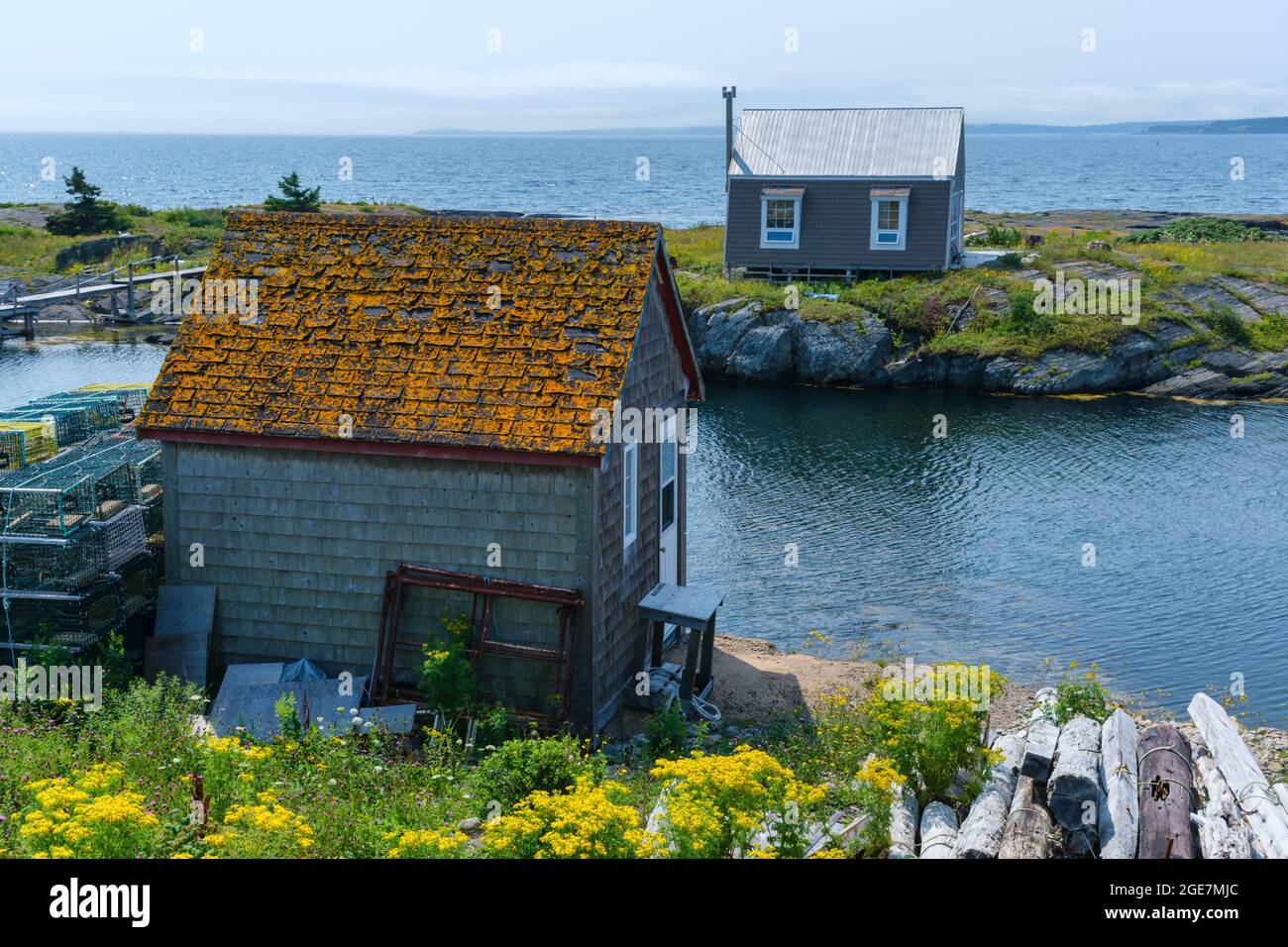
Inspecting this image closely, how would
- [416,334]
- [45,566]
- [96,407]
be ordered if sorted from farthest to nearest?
1. [96,407]
2. [416,334]
3. [45,566]

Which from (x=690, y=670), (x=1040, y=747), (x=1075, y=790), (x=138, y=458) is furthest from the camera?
(x=690, y=670)

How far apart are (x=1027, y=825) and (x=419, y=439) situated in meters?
7.98

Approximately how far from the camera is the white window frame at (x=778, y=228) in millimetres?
48281

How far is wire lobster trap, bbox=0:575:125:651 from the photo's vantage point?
1491cm

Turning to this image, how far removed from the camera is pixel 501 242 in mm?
17016

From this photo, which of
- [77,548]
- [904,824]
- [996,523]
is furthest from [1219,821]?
[996,523]

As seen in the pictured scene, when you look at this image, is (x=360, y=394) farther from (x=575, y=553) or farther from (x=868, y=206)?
(x=868, y=206)

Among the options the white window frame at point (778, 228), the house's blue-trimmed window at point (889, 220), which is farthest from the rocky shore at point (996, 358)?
the white window frame at point (778, 228)

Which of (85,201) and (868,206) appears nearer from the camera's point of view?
(868,206)

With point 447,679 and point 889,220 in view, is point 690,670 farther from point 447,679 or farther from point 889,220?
point 889,220

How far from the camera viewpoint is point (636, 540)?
55.6ft

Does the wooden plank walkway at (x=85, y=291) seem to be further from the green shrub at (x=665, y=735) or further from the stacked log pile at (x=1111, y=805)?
the stacked log pile at (x=1111, y=805)
